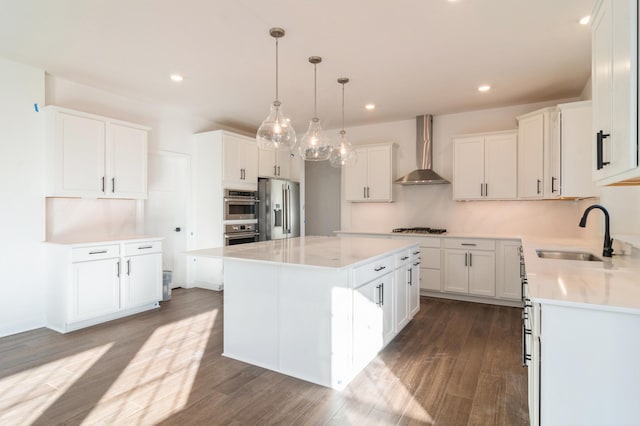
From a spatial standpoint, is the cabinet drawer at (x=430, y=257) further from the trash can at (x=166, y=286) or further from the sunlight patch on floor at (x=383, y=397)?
the trash can at (x=166, y=286)

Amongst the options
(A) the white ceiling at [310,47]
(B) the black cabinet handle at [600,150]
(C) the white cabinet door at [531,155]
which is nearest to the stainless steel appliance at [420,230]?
(C) the white cabinet door at [531,155]

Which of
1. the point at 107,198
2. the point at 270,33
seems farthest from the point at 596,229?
the point at 107,198

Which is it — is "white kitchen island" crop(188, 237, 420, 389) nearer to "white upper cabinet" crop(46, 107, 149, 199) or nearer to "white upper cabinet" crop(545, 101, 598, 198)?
"white upper cabinet" crop(46, 107, 149, 199)

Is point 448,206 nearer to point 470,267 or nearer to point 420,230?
point 420,230

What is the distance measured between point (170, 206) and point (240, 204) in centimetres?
105

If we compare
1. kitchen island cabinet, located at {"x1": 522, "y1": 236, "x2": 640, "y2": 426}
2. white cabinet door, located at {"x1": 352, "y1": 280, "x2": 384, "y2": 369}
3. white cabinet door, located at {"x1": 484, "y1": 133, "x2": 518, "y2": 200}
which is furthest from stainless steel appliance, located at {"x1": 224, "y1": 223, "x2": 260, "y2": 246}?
kitchen island cabinet, located at {"x1": 522, "y1": 236, "x2": 640, "y2": 426}

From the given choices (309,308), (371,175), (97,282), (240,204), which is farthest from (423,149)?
(97,282)

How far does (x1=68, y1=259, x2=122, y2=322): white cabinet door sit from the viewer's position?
359 centimetres

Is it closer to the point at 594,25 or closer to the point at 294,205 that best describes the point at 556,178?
the point at 594,25

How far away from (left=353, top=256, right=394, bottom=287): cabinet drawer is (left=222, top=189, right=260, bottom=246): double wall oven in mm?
3056

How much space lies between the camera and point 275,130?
2799 mm

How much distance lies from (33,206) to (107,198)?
0.73m

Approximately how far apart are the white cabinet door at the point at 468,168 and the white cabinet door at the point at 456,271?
2.83 feet

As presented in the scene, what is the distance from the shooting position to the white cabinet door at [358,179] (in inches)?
229
